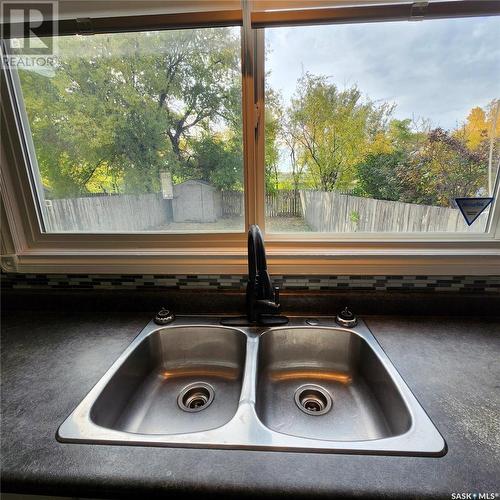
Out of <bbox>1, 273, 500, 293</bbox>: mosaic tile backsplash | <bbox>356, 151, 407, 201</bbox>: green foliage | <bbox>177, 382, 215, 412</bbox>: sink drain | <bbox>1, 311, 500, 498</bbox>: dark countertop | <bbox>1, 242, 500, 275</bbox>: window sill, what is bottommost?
<bbox>177, 382, 215, 412</bbox>: sink drain

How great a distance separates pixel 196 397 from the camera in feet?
2.84

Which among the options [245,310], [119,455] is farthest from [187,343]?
[119,455]

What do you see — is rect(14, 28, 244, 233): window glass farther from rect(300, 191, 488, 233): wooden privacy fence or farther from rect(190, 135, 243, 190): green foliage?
rect(300, 191, 488, 233): wooden privacy fence

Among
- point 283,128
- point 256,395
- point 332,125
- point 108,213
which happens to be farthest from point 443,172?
point 108,213

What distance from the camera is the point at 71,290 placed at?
1096 millimetres

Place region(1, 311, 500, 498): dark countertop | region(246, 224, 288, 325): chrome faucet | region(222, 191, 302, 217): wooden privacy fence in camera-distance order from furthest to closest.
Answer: region(222, 191, 302, 217): wooden privacy fence → region(246, 224, 288, 325): chrome faucet → region(1, 311, 500, 498): dark countertop

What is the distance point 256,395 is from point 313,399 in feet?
0.76

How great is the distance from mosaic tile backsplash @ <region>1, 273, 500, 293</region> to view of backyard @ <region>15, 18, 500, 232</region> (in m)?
0.20

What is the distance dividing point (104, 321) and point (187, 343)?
329 mm

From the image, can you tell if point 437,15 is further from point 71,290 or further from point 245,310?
point 71,290

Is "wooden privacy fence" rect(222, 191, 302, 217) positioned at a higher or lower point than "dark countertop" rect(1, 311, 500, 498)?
higher

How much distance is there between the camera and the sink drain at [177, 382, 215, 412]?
82 centimetres

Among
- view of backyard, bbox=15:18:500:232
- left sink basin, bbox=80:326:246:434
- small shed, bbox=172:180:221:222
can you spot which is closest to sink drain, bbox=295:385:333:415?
left sink basin, bbox=80:326:246:434

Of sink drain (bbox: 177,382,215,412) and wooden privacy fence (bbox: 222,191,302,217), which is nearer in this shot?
sink drain (bbox: 177,382,215,412)
